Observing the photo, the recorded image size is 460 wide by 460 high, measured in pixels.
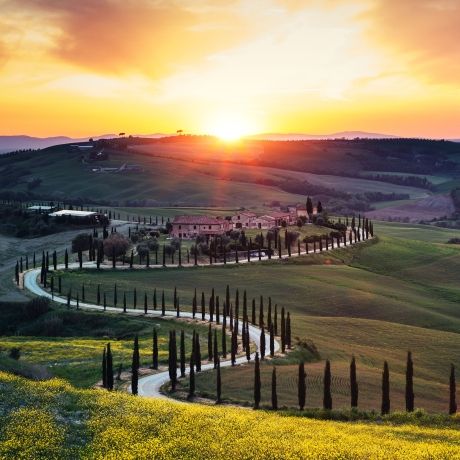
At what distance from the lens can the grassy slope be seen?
63.5 metres

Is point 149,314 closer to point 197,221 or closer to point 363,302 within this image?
point 363,302

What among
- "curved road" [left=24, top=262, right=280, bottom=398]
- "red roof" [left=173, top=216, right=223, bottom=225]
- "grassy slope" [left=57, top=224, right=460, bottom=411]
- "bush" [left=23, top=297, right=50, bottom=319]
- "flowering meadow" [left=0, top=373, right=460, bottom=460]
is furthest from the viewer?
"red roof" [left=173, top=216, right=223, bottom=225]

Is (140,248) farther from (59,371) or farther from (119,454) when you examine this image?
(119,454)

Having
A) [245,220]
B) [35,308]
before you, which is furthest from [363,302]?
[245,220]

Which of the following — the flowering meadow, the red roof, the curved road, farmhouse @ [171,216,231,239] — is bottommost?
the curved road

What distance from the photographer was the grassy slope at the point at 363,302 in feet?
208

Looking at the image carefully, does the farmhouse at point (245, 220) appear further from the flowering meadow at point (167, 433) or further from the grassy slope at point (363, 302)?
the flowering meadow at point (167, 433)

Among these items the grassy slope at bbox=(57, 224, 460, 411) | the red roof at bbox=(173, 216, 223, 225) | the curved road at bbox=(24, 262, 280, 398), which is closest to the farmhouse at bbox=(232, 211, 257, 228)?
Answer: the red roof at bbox=(173, 216, 223, 225)

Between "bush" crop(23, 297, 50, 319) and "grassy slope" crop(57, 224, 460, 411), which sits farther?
"bush" crop(23, 297, 50, 319)

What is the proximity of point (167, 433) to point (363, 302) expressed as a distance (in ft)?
249

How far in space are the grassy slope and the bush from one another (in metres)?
13.1

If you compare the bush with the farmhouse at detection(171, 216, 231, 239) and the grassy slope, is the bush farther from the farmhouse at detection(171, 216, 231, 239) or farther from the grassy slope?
the farmhouse at detection(171, 216, 231, 239)

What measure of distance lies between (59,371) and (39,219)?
14012 centimetres

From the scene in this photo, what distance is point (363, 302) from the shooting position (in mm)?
108062
